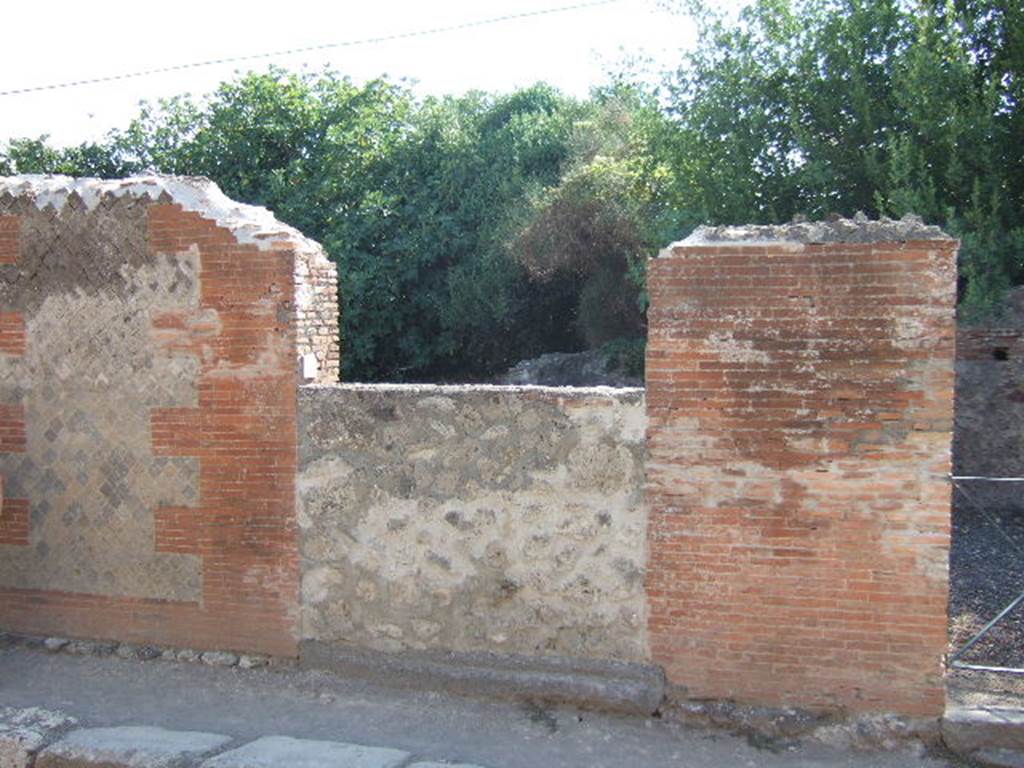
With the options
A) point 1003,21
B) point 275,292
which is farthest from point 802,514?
point 1003,21

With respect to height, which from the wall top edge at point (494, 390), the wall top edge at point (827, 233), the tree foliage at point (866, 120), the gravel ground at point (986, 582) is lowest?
the gravel ground at point (986, 582)

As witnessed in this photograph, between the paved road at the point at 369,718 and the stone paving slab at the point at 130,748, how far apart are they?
0.40ft

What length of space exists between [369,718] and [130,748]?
1.14m

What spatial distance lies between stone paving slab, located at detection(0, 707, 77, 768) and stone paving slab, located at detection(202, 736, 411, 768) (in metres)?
0.98

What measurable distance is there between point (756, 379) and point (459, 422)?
1.55 metres

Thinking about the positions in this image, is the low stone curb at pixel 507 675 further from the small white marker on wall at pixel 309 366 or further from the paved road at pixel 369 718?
the small white marker on wall at pixel 309 366

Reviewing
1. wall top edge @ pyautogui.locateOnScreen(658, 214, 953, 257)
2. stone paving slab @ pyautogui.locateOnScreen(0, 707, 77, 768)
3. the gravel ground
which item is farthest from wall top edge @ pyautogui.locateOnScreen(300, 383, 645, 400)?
stone paving slab @ pyautogui.locateOnScreen(0, 707, 77, 768)

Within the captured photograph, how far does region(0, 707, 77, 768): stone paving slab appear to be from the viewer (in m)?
4.97

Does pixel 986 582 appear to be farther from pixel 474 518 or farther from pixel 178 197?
pixel 178 197

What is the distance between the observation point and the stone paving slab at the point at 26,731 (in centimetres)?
497

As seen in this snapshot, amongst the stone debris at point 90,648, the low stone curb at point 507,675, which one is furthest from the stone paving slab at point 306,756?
the stone debris at point 90,648

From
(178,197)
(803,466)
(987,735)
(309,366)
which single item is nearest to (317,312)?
(309,366)

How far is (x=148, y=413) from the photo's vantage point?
582 cm

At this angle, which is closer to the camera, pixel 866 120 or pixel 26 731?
pixel 26 731
